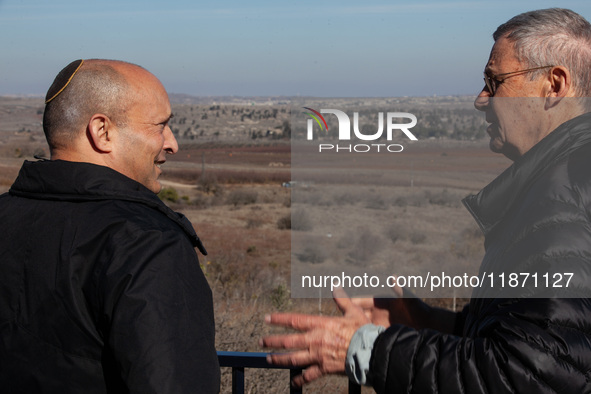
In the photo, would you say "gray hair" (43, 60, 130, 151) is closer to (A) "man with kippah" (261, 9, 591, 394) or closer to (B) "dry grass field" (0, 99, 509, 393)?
(A) "man with kippah" (261, 9, 591, 394)

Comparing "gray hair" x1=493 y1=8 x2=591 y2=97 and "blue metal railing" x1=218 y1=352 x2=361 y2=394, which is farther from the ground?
"gray hair" x1=493 y1=8 x2=591 y2=97

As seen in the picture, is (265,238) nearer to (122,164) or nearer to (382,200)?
(382,200)

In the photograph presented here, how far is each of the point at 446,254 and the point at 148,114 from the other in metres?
20.1

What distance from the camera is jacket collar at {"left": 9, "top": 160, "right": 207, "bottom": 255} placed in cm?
173

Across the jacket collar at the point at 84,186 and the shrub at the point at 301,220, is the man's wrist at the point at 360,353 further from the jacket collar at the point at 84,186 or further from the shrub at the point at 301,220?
the shrub at the point at 301,220

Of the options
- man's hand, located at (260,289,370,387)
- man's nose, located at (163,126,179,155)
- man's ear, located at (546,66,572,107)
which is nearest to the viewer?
man's hand, located at (260,289,370,387)

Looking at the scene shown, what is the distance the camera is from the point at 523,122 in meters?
2.01

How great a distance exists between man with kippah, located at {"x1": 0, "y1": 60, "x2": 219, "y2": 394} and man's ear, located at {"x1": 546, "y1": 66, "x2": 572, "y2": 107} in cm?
115

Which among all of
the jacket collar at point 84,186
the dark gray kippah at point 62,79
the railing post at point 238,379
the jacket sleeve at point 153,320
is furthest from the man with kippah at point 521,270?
the dark gray kippah at point 62,79

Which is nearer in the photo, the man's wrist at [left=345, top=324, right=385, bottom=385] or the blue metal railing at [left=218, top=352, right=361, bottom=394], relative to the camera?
the man's wrist at [left=345, top=324, right=385, bottom=385]

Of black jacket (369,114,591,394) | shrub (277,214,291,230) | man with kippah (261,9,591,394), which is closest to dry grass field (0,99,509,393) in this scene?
shrub (277,214,291,230)

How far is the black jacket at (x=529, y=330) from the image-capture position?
4.78 ft

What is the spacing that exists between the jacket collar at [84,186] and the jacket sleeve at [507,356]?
660 millimetres

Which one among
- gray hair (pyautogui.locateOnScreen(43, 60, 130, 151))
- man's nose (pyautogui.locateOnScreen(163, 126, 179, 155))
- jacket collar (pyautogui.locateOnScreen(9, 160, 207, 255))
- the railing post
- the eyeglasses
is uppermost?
the eyeglasses
